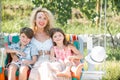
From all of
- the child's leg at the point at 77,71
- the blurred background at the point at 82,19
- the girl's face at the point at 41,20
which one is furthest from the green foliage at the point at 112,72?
the child's leg at the point at 77,71

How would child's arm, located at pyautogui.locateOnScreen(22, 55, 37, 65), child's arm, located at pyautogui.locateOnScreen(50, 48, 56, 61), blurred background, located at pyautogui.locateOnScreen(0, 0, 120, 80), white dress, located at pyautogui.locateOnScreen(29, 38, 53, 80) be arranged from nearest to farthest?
white dress, located at pyautogui.locateOnScreen(29, 38, 53, 80) → child's arm, located at pyautogui.locateOnScreen(22, 55, 37, 65) → child's arm, located at pyautogui.locateOnScreen(50, 48, 56, 61) → blurred background, located at pyautogui.locateOnScreen(0, 0, 120, 80)

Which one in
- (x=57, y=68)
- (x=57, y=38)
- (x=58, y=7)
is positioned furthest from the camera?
(x=58, y=7)

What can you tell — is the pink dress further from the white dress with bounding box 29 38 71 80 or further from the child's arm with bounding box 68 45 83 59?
the child's arm with bounding box 68 45 83 59

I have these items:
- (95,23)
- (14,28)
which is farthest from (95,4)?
(14,28)

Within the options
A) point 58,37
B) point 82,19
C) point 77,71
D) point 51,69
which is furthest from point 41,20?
point 82,19

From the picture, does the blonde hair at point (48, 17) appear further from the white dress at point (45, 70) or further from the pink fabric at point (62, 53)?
the white dress at point (45, 70)

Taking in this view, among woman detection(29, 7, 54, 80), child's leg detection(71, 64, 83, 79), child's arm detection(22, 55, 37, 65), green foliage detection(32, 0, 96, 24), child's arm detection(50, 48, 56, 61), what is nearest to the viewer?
child's leg detection(71, 64, 83, 79)

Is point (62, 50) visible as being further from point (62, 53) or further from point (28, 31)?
point (28, 31)

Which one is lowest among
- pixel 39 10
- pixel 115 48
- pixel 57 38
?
pixel 115 48

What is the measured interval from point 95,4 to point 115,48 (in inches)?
34.5

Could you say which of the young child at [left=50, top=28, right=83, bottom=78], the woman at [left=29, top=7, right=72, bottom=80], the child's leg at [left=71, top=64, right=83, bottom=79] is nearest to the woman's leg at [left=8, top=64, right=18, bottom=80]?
the woman at [left=29, top=7, right=72, bottom=80]

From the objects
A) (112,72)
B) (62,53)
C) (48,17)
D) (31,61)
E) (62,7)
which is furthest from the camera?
(62,7)

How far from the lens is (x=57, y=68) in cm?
378

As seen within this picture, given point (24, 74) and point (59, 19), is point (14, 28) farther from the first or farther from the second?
point (24, 74)
